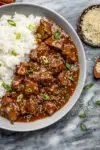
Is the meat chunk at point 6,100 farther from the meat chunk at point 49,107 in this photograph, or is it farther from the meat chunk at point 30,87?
the meat chunk at point 49,107

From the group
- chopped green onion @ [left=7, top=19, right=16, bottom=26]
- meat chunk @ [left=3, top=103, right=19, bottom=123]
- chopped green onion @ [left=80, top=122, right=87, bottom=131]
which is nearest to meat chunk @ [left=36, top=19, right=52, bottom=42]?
chopped green onion @ [left=7, top=19, right=16, bottom=26]

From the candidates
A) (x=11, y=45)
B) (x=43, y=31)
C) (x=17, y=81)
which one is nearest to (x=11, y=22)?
(x=11, y=45)

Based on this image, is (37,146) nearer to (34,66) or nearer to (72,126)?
(72,126)

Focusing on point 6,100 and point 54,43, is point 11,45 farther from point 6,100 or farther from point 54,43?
point 6,100

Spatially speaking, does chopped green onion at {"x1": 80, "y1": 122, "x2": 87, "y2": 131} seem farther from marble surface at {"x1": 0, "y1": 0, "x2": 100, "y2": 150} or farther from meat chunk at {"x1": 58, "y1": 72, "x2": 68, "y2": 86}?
meat chunk at {"x1": 58, "y1": 72, "x2": 68, "y2": 86}

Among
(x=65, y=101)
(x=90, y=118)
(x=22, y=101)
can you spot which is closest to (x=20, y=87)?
(x=22, y=101)
